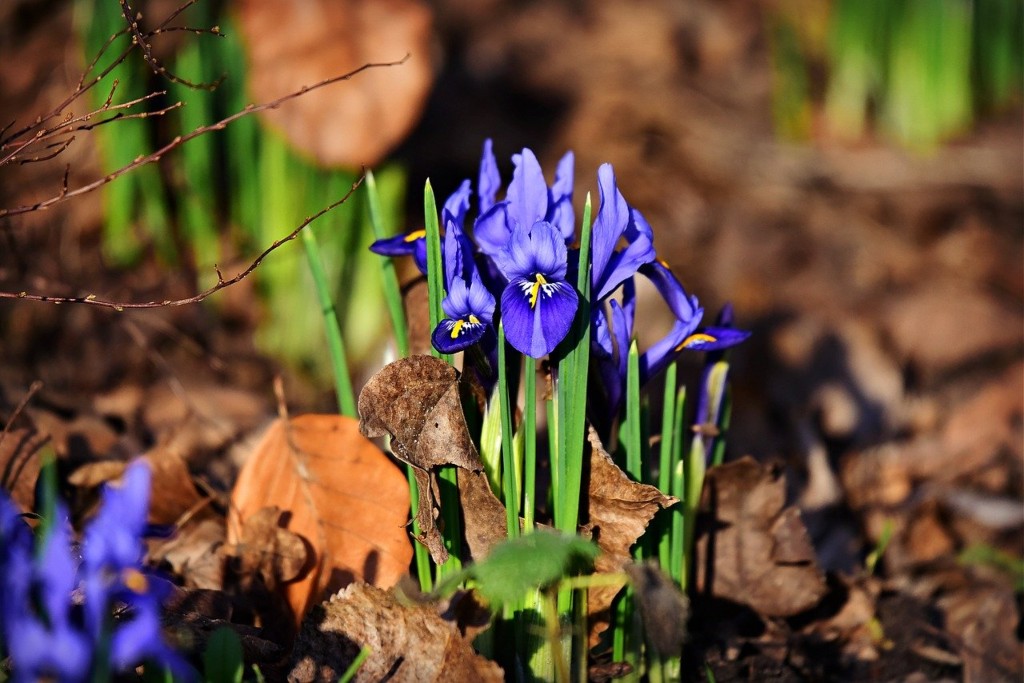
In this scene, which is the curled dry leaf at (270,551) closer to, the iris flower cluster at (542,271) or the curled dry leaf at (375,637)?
the curled dry leaf at (375,637)

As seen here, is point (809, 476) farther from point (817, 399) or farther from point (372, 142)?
point (372, 142)

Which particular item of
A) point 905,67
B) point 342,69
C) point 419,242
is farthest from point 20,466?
point 905,67

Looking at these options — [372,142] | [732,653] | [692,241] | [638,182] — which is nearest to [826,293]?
[692,241]

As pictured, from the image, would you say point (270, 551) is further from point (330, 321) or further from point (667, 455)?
point (667, 455)

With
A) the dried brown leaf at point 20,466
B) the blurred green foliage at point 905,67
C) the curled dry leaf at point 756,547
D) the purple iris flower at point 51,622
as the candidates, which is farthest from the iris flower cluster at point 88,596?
the blurred green foliage at point 905,67

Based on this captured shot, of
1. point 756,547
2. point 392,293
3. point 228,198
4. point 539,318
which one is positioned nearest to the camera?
point 539,318
